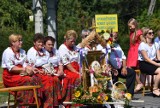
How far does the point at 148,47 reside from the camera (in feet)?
40.7

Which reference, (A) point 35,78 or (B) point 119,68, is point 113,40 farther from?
(A) point 35,78

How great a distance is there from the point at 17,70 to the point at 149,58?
13.1 ft

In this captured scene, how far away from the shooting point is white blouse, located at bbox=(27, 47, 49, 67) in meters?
9.86

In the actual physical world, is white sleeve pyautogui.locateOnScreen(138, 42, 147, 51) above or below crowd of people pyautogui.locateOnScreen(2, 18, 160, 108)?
above

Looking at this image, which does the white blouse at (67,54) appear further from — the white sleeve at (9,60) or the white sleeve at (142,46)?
the white sleeve at (142,46)

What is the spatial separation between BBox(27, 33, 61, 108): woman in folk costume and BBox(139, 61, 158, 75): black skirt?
10.6 ft

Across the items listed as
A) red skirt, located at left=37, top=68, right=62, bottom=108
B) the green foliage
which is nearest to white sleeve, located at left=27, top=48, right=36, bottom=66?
red skirt, located at left=37, top=68, right=62, bottom=108

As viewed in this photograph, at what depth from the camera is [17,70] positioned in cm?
959

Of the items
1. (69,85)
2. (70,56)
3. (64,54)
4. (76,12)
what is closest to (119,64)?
(70,56)

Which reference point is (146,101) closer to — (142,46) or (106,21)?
(142,46)

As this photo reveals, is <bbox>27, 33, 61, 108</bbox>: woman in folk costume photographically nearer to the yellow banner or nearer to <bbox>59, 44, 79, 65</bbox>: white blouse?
<bbox>59, 44, 79, 65</bbox>: white blouse

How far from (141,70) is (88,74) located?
310 cm

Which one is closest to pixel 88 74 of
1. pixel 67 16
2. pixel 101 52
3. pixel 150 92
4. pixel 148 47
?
pixel 101 52

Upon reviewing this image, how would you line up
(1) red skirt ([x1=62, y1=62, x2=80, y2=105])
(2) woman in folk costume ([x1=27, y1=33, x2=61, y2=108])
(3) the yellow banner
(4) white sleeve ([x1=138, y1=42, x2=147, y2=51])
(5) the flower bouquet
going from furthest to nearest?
(3) the yellow banner < (4) white sleeve ([x1=138, y1=42, x2=147, y2=51]) < (1) red skirt ([x1=62, y1=62, x2=80, y2=105]) < (2) woman in folk costume ([x1=27, y1=33, x2=61, y2=108]) < (5) the flower bouquet
